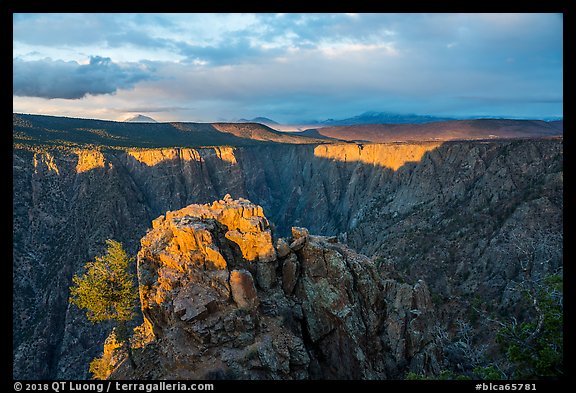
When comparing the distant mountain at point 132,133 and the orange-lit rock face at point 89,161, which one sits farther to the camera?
the distant mountain at point 132,133

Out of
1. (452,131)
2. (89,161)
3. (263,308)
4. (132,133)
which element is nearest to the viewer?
(263,308)

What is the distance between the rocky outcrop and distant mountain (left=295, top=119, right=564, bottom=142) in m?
87.6

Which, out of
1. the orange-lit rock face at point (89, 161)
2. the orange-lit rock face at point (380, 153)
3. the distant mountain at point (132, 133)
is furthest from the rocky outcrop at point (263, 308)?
the orange-lit rock face at point (380, 153)

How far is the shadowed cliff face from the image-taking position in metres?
46.9

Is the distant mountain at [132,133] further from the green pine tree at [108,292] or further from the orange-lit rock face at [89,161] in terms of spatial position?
the green pine tree at [108,292]

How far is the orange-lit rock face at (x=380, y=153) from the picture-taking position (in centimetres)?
8450

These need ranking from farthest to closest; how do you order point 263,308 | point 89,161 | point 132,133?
1. point 132,133
2. point 89,161
3. point 263,308

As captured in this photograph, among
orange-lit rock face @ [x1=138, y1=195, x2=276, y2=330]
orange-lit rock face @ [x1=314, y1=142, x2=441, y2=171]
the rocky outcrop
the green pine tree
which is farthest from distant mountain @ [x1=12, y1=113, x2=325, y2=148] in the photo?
the rocky outcrop

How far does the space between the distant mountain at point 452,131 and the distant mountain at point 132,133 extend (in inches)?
1513

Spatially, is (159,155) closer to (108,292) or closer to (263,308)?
(108,292)

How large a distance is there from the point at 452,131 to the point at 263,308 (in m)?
139

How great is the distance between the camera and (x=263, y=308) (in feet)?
66.2

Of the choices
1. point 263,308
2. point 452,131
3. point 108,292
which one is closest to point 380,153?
point 452,131
